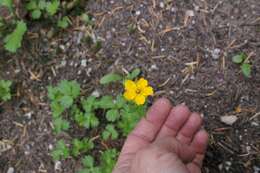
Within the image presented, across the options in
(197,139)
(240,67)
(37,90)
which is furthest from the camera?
(37,90)

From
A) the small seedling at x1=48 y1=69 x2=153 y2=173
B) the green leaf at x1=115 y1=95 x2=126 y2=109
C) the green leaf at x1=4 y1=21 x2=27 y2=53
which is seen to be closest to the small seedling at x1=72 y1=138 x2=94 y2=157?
the small seedling at x1=48 y1=69 x2=153 y2=173

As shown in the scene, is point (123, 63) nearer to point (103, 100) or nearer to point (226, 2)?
point (103, 100)

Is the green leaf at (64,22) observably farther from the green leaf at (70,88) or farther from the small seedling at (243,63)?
the small seedling at (243,63)

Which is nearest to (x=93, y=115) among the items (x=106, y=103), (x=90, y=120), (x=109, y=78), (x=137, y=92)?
(x=90, y=120)

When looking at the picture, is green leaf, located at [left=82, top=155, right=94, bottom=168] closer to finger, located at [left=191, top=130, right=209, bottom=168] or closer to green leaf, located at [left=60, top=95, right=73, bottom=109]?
green leaf, located at [left=60, top=95, right=73, bottom=109]

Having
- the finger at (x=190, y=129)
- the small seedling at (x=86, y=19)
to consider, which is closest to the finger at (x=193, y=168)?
the finger at (x=190, y=129)

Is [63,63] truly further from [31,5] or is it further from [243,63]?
[243,63]

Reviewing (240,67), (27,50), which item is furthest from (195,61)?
(27,50)
